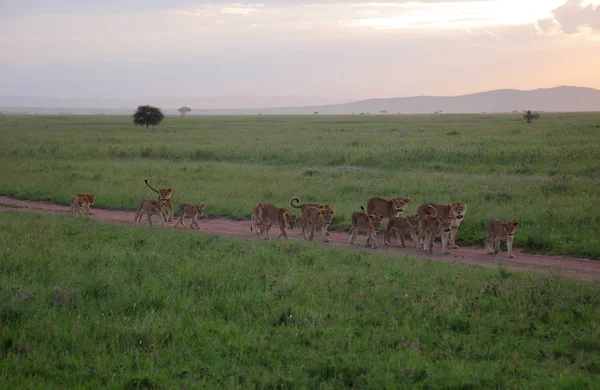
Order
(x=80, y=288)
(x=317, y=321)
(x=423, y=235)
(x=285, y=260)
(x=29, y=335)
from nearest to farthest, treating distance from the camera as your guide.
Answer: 1. (x=29, y=335)
2. (x=317, y=321)
3. (x=80, y=288)
4. (x=285, y=260)
5. (x=423, y=235)

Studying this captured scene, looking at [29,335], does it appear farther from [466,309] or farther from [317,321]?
[466,309]

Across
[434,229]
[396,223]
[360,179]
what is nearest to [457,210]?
[434,229]

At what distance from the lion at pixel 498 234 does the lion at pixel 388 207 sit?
2.48 metres

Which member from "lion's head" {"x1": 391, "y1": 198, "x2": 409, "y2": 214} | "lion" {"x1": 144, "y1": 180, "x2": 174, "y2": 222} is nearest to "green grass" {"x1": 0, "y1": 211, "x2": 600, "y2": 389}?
"lion's head" {"x1": 391, "y1": 198, "x2": 409, "y2": 214}

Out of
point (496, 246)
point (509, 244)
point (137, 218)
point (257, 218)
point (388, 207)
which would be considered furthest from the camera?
point (137, 218)

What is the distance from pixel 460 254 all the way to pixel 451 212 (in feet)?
3.99

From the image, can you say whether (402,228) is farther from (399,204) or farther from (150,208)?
(150,208)

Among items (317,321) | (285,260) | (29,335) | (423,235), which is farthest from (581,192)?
(29,335)

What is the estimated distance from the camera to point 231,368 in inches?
275

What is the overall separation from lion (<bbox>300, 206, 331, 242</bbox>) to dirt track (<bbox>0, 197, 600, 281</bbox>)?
44 cm

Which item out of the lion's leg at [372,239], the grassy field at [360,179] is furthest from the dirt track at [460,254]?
the grassy field at [360,179]

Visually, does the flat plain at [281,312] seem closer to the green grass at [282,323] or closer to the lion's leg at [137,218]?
the green grass at [282,323]

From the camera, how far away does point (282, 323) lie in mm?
8367

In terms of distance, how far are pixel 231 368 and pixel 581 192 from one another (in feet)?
52.8
